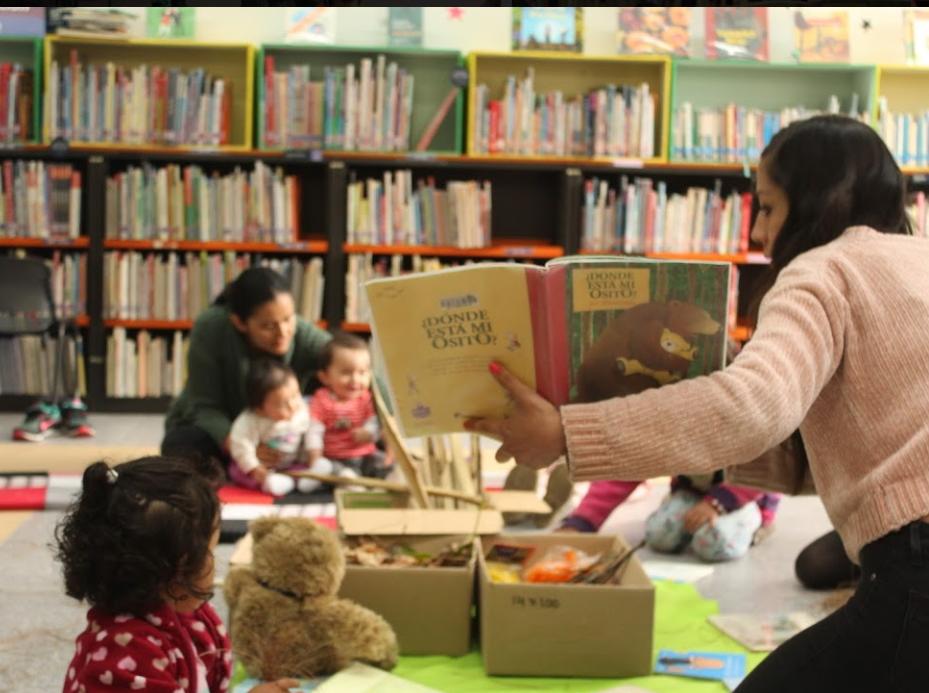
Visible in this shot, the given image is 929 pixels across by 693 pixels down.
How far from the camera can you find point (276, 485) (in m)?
3.76

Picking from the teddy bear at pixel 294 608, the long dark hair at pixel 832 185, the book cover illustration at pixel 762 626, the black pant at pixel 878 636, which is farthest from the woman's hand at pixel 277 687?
the book cover illustration at pixel 762 626

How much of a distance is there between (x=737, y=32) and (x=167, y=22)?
2.76 meters

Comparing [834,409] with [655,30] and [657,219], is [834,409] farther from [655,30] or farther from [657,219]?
[655,30]

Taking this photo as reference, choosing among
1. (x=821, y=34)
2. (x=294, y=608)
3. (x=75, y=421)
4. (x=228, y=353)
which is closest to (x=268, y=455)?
(x=228, y=353)

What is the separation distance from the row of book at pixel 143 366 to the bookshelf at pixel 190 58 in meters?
0.96

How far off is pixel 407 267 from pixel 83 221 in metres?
1.54

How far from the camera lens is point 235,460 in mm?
3809

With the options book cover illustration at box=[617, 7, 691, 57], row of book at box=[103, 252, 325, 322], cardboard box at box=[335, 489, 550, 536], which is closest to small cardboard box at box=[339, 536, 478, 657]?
cardboard box at box=[335, 489, 550, 536]

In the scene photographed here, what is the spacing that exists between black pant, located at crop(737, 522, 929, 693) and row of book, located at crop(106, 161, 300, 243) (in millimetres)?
4451

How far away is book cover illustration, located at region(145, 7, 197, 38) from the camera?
5.70m

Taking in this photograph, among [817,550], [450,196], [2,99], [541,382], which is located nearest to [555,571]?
[817,550]

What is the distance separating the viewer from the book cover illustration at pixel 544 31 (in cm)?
570

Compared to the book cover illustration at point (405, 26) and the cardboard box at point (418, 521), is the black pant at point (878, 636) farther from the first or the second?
the book cover illustration at point (405, 26)

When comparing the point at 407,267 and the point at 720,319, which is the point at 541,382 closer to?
the point at 720,319
